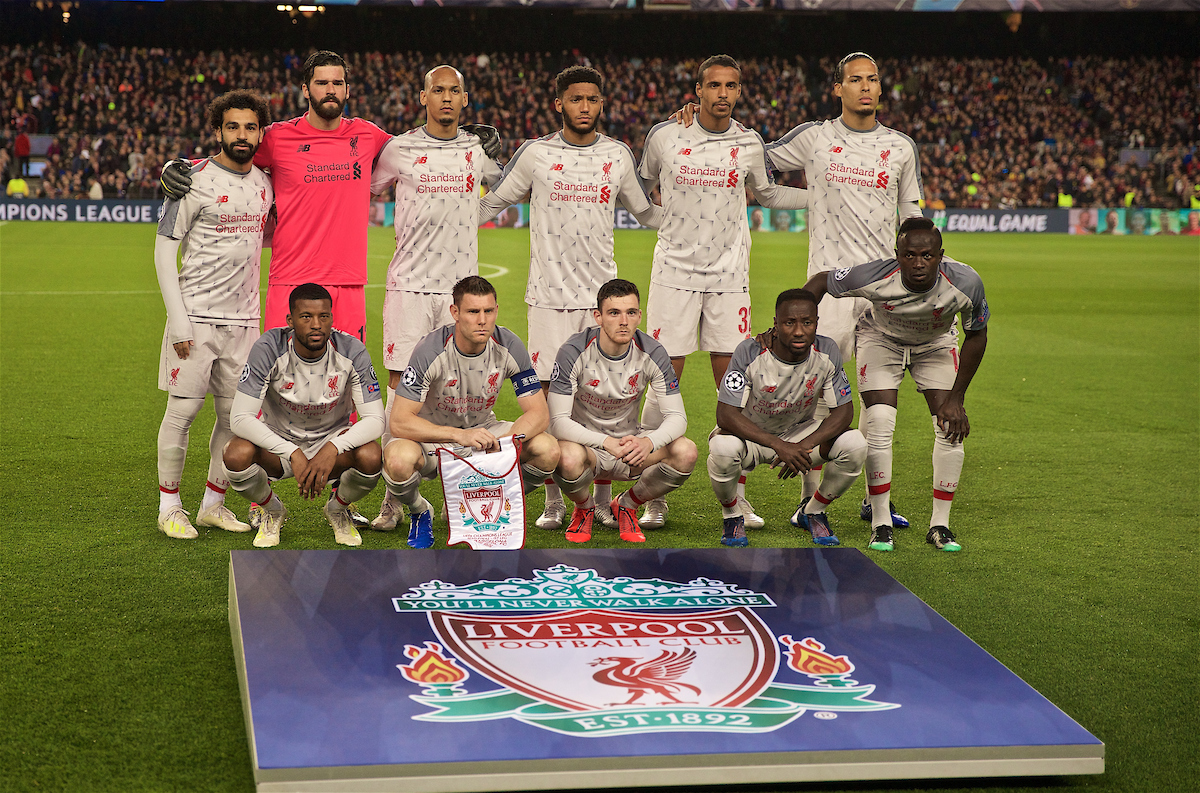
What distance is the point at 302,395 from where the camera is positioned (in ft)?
18.0

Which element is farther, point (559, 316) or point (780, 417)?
point (559, 316)

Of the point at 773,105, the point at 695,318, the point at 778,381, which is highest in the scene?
the point at 773,105

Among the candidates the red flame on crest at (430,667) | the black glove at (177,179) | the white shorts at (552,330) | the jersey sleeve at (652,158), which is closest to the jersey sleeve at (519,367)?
the white shorts at (552,330)

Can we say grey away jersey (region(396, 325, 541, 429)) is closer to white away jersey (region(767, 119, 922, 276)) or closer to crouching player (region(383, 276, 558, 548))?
crouching player (region(383, 276, 558, 548))

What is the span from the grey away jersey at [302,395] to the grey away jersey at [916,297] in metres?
2.41

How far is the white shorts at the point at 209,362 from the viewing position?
18.6ft

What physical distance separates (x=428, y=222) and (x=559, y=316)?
865 mm

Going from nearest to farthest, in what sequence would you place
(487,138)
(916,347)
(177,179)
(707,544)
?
(177,179), (707,544), (916,347), (487,138)

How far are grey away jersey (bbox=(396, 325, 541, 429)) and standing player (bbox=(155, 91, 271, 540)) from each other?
0.94m

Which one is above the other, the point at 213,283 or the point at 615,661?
the point at 213,283

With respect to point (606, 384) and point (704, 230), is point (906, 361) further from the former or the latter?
point (606, 384)

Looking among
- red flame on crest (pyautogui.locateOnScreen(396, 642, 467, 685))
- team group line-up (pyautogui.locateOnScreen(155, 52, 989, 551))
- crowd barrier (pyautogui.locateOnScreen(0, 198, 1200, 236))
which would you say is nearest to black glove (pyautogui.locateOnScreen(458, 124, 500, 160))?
team group line-up (pyautogui.locateOnScreen(155, 52, 989, 551))

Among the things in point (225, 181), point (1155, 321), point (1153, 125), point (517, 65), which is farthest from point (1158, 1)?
point (225, 181)

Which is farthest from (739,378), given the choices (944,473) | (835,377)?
(944,473)
